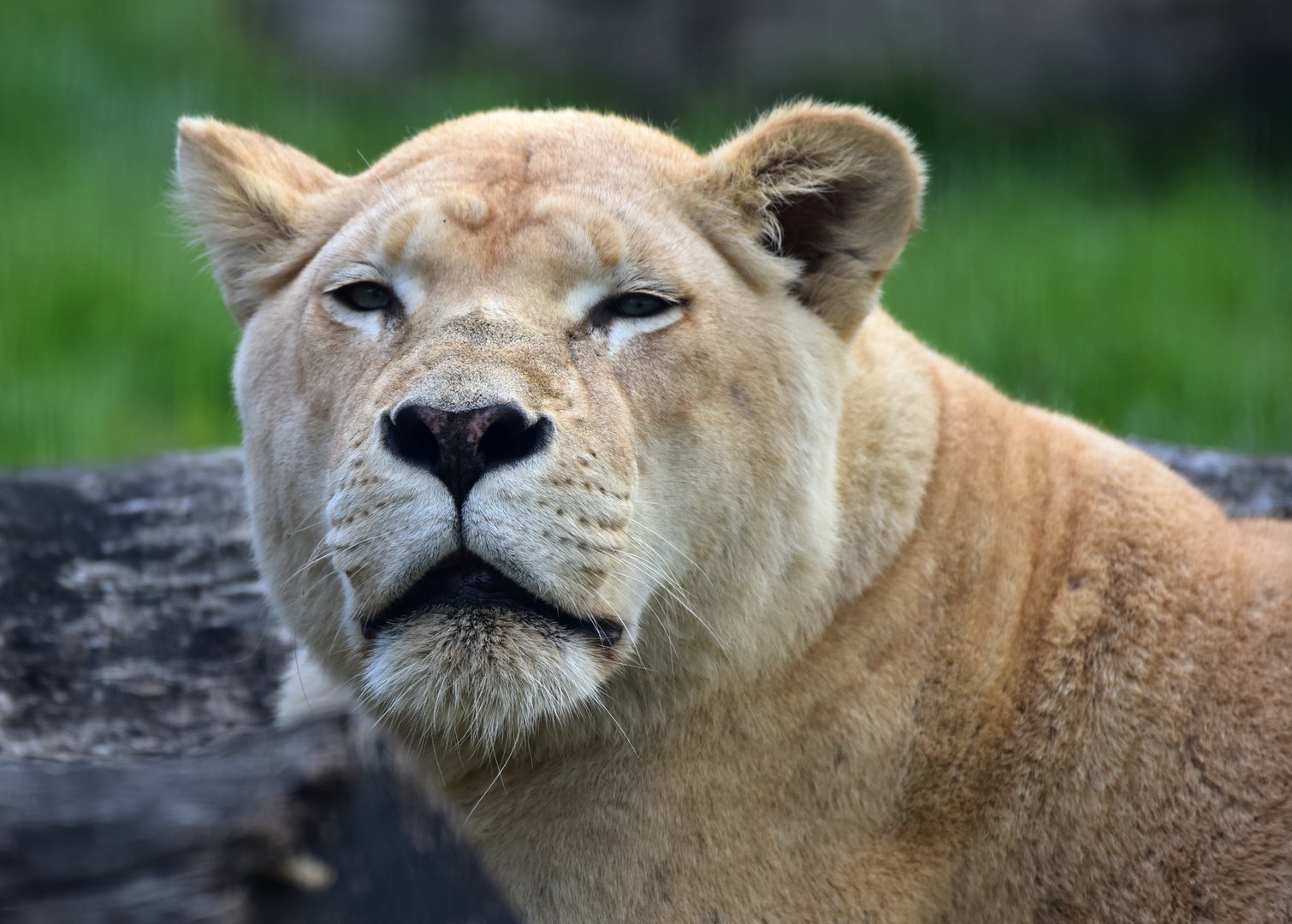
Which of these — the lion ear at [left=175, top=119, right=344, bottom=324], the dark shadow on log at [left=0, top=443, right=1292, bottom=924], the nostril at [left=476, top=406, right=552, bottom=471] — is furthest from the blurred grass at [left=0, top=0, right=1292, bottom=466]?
the nostril at [left=476, top=406, right=552, bottom=471]

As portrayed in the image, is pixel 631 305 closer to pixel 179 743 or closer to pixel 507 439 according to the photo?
pixel 507 439

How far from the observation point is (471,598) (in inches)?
105

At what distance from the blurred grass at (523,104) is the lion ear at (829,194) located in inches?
174

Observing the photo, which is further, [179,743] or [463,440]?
[179,743]

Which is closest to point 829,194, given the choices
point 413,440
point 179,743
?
point 413,440

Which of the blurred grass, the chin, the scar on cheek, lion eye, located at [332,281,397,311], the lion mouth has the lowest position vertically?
the blurred grass

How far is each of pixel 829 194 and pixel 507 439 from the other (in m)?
1.08

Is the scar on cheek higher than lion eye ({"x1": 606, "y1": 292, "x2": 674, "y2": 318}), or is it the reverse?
the scar on cheek

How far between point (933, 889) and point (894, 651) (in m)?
0.51

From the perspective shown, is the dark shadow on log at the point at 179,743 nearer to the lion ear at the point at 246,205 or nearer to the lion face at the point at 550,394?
the lion face at the point at 550,394

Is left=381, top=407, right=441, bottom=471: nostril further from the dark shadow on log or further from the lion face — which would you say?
the dark shadow on log

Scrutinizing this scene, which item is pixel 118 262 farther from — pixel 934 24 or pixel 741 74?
pixel 934 24

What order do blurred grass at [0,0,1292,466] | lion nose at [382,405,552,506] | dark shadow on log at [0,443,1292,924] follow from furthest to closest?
1. blurred grass at [0,0,1292,466]
2. lion nose at [382,405,552,506]
3. dark shadow on log at [0,443,1292,924]

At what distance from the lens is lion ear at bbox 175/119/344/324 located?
11.5 feet
